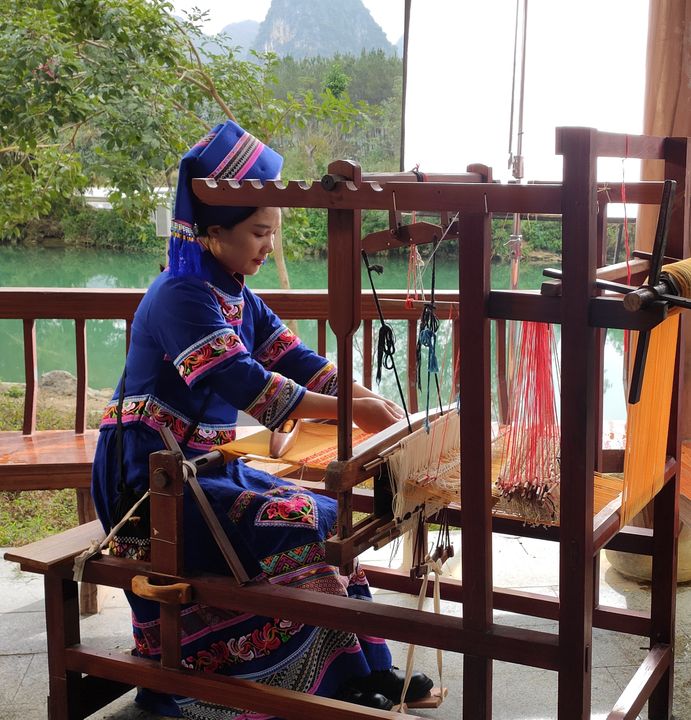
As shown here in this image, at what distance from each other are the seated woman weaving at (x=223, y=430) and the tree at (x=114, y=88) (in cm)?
322

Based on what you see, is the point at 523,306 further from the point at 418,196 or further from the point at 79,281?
the point at 79,281

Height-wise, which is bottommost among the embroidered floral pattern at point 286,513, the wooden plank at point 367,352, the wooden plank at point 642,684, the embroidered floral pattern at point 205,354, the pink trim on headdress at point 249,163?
the wooden plank at point 642,684

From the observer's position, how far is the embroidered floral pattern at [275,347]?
230 cm

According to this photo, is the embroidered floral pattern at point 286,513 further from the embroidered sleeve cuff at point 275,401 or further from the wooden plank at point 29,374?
the wooden plank at point 29,374

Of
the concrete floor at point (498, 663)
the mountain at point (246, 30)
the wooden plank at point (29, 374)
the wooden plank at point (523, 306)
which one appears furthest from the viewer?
the mountain at point (246, 30)

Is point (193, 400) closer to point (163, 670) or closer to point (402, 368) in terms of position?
point (163, 670)

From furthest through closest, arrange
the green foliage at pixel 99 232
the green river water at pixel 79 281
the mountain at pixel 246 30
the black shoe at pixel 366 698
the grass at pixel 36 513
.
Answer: the mountain at pixel 246 30 → the green foliage at pixel 99 232 → the green river water at pixel 79 281 → the grass at pixel 36 513 → the black shoe at pixel 366 698

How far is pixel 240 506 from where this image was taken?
198 cm

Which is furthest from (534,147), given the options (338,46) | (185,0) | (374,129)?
(185,0)

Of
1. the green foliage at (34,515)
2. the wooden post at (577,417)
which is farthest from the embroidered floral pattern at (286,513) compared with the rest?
the green foliage at (34,515)

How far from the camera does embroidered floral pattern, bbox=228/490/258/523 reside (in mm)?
1974

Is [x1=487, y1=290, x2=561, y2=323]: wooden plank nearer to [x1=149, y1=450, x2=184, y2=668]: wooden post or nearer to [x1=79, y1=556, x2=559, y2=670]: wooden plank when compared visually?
[x1=79, y1=556, x2=559, y2=670]: wooden plank

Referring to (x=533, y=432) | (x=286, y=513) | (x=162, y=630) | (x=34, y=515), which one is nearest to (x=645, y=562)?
(x=533, y=432)

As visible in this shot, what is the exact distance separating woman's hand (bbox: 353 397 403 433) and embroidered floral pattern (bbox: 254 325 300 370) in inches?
15.9
